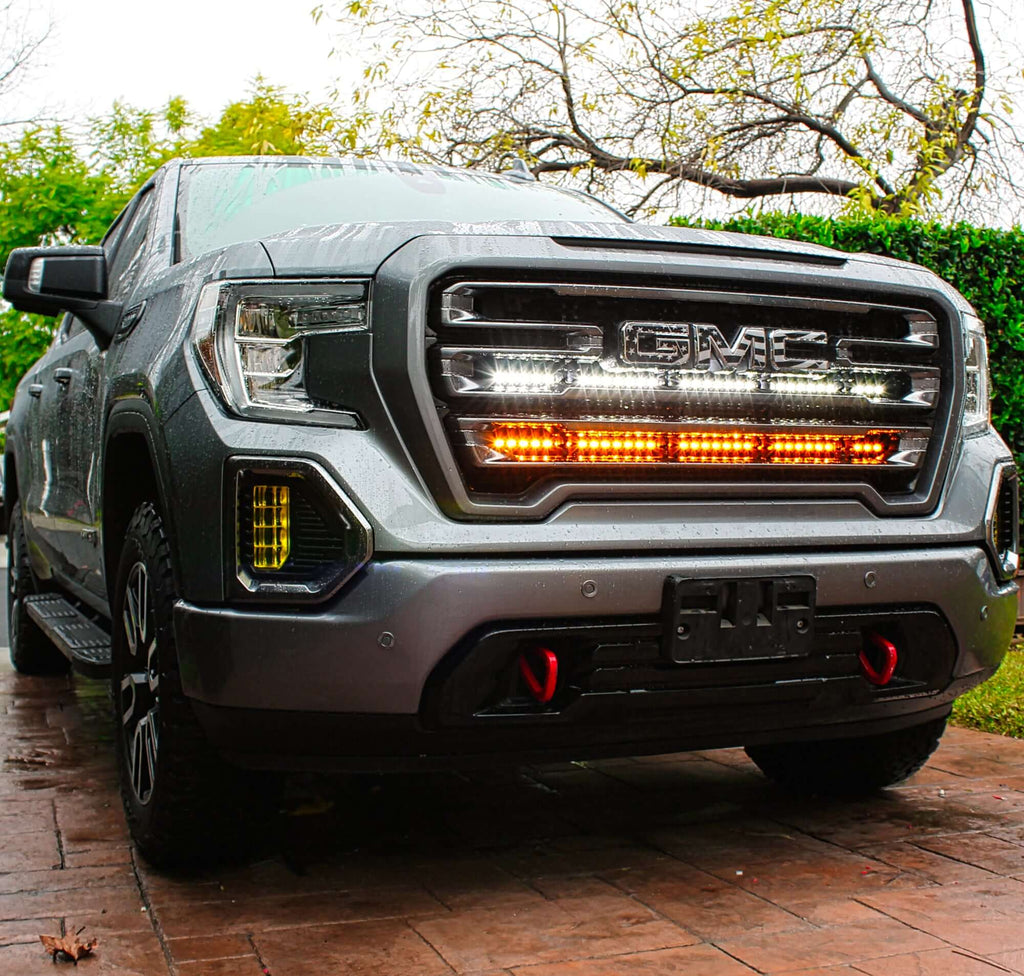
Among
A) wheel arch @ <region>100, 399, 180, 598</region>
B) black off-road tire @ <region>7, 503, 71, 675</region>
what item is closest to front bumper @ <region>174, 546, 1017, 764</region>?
wheel arch @ <region>100, 399, 180, 598</region>

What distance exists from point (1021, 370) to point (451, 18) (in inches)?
278

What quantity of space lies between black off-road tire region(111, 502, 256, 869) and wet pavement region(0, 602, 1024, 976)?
0.39ft

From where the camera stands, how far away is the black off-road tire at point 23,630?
21.1ft

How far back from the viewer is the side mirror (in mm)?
3809

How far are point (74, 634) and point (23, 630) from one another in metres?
2.28

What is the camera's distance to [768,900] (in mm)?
3125

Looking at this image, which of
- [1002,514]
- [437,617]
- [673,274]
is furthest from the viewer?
[1002,514]

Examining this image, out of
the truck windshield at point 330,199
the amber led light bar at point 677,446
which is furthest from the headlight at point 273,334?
the truck windshield at point 330,199

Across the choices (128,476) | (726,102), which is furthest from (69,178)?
(128,476)

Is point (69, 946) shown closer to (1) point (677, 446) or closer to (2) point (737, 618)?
(2) point (737, 618)

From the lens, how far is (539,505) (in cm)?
280

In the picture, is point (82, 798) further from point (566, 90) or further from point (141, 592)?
point (566, 90)

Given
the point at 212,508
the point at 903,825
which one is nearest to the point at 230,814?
the point at 212,508

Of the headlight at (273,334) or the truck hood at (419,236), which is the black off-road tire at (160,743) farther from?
the truck hood at (419,236)
